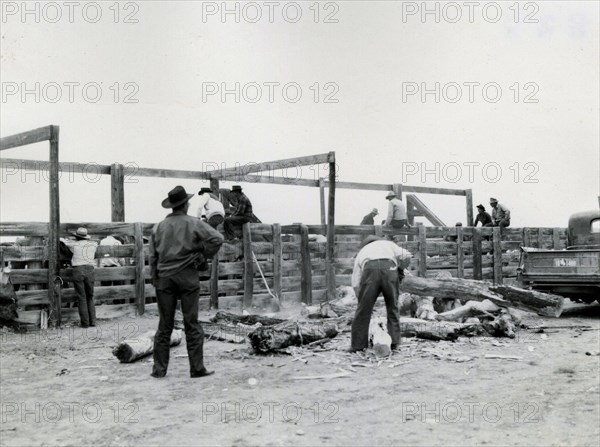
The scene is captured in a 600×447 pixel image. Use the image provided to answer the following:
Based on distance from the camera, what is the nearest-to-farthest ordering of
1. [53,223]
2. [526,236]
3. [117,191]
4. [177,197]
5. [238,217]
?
[177,197], [53,223], [117,191], [238,217], [526,236]

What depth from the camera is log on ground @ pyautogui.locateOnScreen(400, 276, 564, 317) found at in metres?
10.1

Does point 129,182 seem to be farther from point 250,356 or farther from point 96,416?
point 96,416

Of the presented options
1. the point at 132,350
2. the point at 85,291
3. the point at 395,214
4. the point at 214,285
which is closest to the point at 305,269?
the point at 214,285

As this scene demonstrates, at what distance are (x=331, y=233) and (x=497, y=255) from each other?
23.8 ft

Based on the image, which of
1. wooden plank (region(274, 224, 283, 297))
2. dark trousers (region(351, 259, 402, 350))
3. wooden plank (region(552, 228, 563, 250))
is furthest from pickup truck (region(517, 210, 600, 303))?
wooden plank (region(552, 228, 563, 250))

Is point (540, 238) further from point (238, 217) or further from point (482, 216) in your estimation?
point (238, 217)

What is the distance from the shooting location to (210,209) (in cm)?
1130

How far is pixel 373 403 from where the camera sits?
5355 millimetres

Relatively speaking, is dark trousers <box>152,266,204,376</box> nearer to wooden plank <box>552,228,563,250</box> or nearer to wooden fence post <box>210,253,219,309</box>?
wooden fence post <box>210,253,219,309</box>

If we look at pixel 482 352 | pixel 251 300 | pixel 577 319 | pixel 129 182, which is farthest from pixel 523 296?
pixel 129 182

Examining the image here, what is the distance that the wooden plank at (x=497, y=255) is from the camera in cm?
1720

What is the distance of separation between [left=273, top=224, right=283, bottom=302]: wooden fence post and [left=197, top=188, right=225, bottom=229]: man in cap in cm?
142

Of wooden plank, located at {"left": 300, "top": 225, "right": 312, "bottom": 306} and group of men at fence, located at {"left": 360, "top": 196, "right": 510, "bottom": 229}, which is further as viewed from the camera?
group of men at fence, located at {"left": 360, "top": 196, "right": 510, "bottom": 229}

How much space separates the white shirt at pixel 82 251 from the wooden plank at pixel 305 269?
475 centimetres
